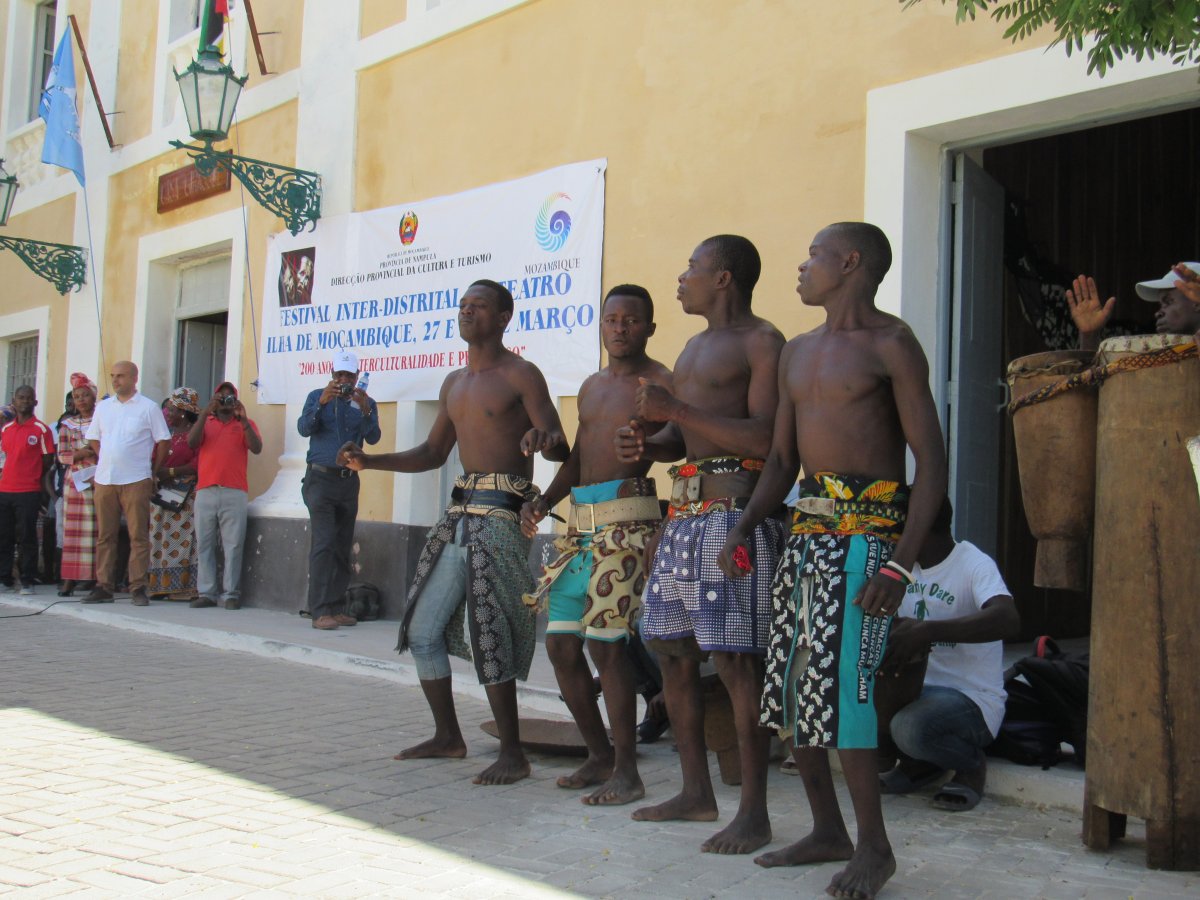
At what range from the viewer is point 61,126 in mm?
12375

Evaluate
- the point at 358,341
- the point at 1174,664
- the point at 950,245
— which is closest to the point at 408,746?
the point at 1174,664

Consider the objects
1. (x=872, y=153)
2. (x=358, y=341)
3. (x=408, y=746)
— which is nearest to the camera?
(x=408, y=746)

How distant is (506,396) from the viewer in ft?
16.4

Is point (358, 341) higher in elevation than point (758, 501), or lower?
higher

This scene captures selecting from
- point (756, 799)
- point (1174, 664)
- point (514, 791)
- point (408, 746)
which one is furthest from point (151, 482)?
point (1174, 664)

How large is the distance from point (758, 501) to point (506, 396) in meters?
1.47

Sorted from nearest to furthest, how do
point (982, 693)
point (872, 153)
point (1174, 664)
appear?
point (1174, 664), point (982, 693), point (872, 153)

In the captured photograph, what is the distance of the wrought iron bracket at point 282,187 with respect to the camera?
9750 millimetres

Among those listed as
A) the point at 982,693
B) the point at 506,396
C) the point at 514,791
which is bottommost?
the point at 514,791

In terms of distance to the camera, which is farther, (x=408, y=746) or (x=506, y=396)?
(x=408, y=746)

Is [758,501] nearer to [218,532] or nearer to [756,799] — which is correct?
[756,799]

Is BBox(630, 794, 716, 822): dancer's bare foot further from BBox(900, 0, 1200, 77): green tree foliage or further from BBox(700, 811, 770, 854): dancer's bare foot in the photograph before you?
BBox(900, 0, 1200, 77): green tree foliage

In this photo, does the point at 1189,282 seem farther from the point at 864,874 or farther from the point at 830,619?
the point at 864,874

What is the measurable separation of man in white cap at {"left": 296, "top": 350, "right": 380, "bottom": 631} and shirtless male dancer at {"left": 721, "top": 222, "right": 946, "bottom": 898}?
529 centimetres
